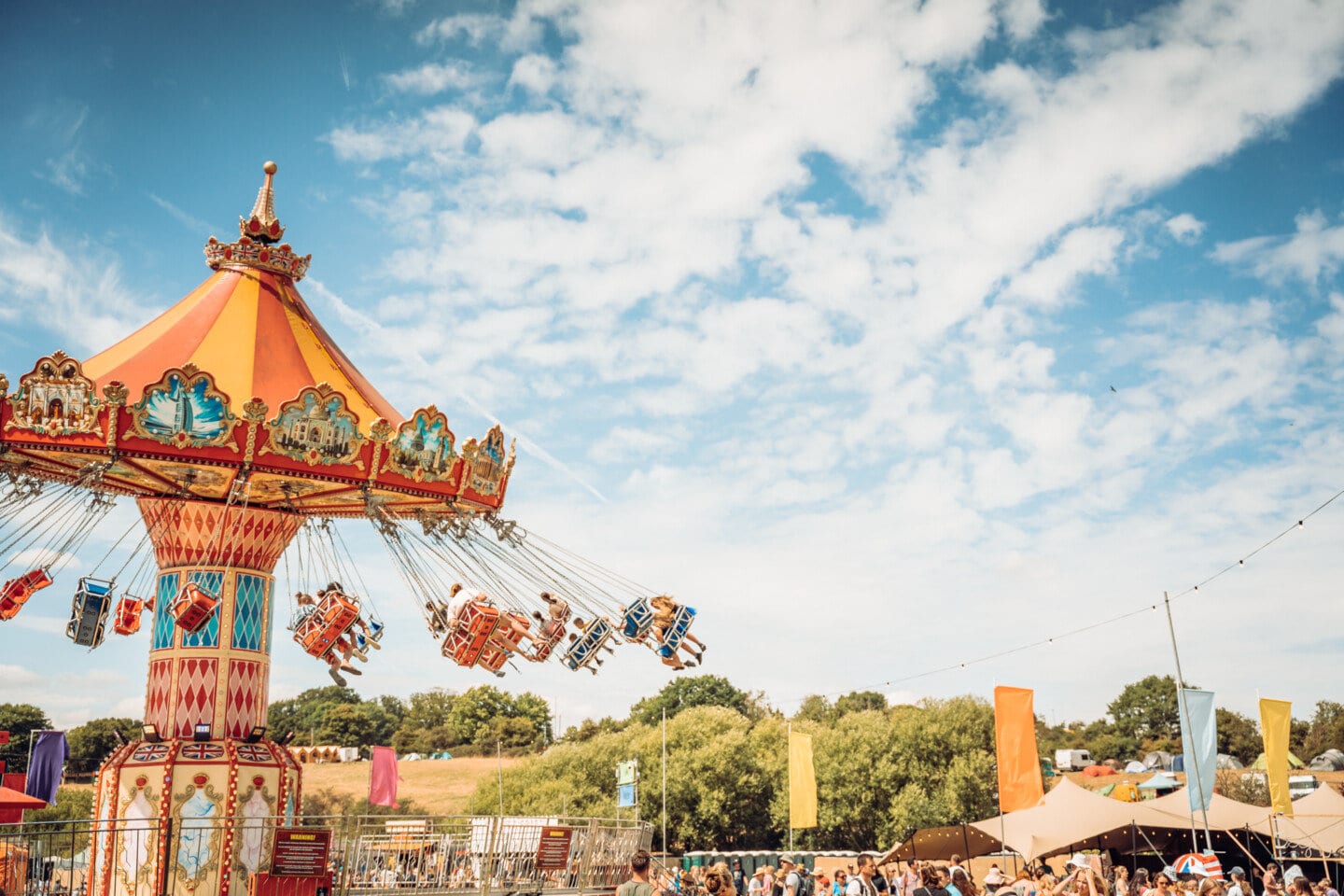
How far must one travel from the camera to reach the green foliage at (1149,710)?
74812 millimetres

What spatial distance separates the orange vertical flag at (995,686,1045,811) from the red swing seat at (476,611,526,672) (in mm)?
7445

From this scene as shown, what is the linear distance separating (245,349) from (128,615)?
4.59m

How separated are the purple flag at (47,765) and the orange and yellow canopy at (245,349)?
7427 mm

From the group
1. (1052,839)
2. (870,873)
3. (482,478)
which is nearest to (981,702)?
(1052,839)

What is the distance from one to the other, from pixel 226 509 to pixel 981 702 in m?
36.5


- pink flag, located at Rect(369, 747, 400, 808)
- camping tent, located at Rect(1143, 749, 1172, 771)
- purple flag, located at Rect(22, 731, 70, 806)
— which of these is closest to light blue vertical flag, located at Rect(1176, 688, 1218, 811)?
pink flag, located at Rect(369, 747, 400, 808)

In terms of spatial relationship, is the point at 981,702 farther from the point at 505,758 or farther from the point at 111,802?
the point at 111,802

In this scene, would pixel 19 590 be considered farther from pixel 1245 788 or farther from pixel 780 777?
pixel 1245 788

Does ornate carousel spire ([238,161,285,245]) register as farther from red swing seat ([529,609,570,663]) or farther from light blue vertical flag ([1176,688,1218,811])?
light blue vertical flag ([1176,688,1218,811])

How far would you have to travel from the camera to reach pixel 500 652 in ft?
58.5

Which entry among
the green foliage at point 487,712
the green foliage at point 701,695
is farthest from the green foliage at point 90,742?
the green foliage at point 701,695

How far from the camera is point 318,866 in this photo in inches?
563

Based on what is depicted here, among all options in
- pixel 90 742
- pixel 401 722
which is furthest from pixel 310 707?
pixel 90 742

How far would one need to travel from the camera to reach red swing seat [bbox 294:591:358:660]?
55.8ft
